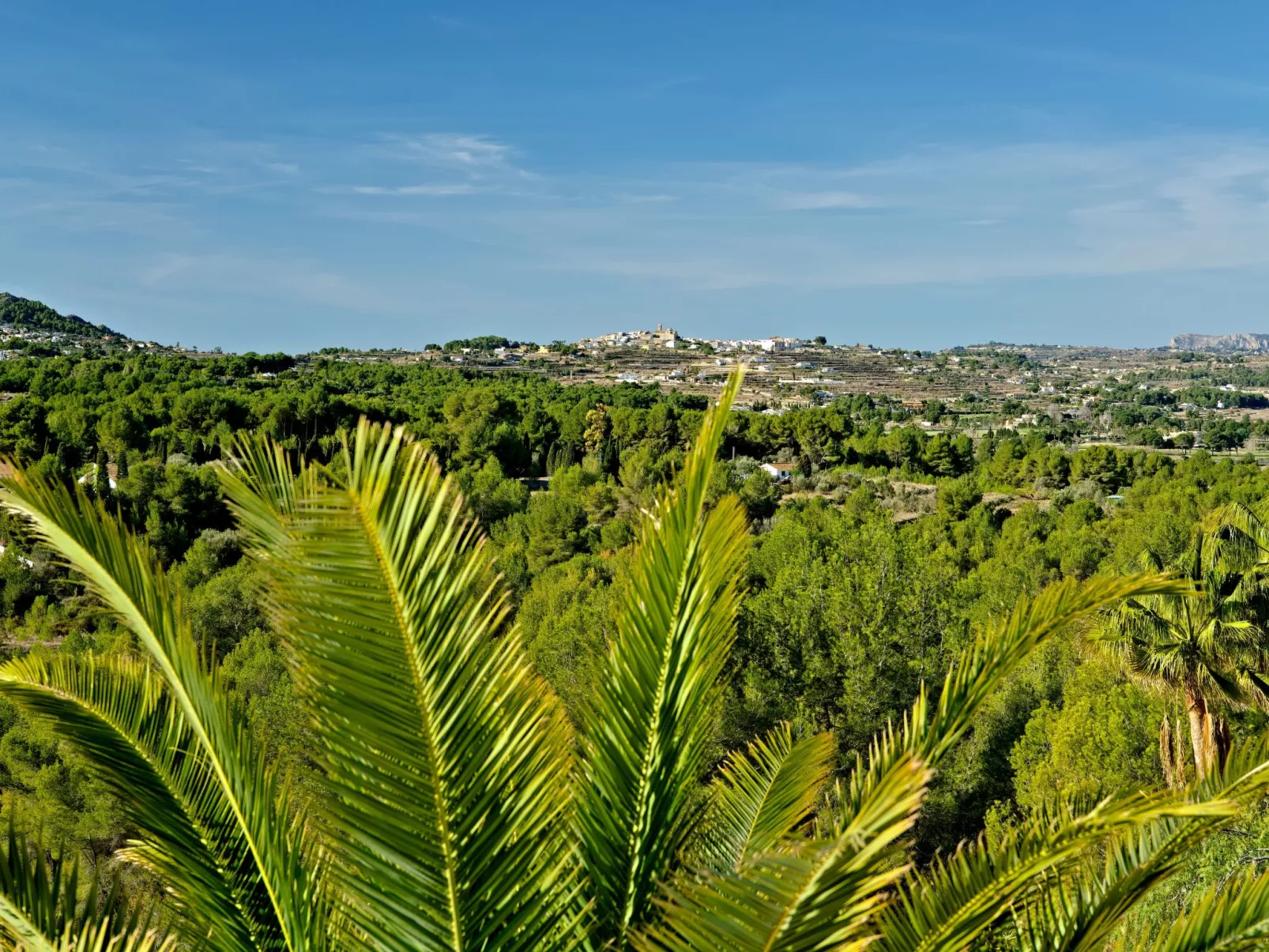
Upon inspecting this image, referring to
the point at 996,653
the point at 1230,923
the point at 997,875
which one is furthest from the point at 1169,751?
the point at 997,875

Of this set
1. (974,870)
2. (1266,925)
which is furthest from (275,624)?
(1266,925)

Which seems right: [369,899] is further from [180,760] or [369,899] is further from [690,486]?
[690,486]

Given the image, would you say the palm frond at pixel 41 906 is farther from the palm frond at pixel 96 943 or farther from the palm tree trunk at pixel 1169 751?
the palm tree trunk at pixel 1169 751

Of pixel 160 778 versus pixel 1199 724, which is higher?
pixel 160 778

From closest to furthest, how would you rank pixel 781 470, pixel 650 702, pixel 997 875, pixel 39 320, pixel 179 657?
pixel 997 875
pixel 650 702
pixel 179 657
pixel 781 470
pixel 39 320

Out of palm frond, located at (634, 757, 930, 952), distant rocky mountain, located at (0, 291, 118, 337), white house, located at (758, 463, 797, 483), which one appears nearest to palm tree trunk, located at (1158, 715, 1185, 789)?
palm frond, located at (634, 757, 930, 952)

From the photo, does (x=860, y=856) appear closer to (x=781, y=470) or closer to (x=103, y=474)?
(x=103, y=474)

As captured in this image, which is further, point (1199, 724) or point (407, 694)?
point (1199, 724)
